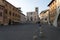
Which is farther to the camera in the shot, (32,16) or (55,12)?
(32,16)

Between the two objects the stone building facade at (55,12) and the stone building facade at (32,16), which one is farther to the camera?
the stone building facade at (32,16)

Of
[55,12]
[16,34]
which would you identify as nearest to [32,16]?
[55,12]

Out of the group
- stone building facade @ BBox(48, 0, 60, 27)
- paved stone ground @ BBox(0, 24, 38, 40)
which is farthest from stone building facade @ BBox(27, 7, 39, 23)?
paved stone ground @ BBox(0, 24, 38, 40)

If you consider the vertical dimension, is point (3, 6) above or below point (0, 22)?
above

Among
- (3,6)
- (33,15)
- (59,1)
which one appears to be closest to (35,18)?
(33,15)

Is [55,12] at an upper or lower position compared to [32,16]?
lower

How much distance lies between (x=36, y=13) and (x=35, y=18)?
20.4 feet

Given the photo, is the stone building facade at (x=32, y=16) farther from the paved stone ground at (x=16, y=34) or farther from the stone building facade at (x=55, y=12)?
the paved stone ground at (x=16, y=34)

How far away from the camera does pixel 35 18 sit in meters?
136

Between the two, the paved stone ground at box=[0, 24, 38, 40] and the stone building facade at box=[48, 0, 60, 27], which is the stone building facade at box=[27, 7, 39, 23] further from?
the paved stone ground at box=[0, 24, 38, 40]

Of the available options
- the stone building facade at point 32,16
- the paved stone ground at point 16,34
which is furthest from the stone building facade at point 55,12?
the stone building facade at point 32,16

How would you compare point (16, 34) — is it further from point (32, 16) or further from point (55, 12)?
point (32, 16)

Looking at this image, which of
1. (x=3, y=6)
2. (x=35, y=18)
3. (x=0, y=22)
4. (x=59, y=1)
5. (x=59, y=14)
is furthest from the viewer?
(x=35, y=18)

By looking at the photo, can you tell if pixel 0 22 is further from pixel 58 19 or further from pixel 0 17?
pixel 58 19
